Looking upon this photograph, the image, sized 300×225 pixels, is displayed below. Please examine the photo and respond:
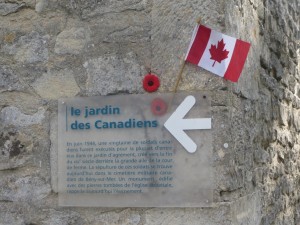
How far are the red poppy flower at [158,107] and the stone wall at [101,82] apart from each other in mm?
66

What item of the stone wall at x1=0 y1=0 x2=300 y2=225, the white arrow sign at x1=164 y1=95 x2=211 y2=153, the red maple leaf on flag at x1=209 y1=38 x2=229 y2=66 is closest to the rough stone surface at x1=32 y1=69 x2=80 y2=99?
the stone wall at x1=0 y1=0 x2=300 y2=225

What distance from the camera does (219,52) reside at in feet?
7.36

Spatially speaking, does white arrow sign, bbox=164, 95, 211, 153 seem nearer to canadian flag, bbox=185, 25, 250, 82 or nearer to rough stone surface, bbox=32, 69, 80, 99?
canadian flag, bbox=185, 25, 250, 82

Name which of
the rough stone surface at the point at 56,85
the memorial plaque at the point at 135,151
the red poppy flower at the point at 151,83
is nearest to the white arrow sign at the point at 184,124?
the memorial plaque at the point at 135,151

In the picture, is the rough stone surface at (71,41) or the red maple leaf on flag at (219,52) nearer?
the red maple leaf on flag at (219,52)

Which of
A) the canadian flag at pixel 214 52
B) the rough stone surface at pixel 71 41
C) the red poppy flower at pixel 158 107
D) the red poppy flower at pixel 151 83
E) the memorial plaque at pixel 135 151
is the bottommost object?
the memorial plaque at pixel 135 151

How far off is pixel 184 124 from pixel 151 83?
0.22 m

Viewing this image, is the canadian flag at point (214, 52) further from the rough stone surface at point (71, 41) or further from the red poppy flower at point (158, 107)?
the rough stone surface at point (71, 41)

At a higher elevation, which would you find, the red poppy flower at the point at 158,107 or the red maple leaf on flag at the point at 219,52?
the red maple leaf on flag at the point at 219,52

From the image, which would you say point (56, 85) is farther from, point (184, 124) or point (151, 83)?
point (184, 124)

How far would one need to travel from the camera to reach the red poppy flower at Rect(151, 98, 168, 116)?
7.34 ft

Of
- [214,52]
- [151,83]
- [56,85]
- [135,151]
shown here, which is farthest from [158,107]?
[56,85]

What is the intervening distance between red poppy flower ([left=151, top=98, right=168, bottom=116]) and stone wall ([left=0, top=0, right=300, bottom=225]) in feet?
0.22

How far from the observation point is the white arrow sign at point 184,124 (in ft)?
7.19
